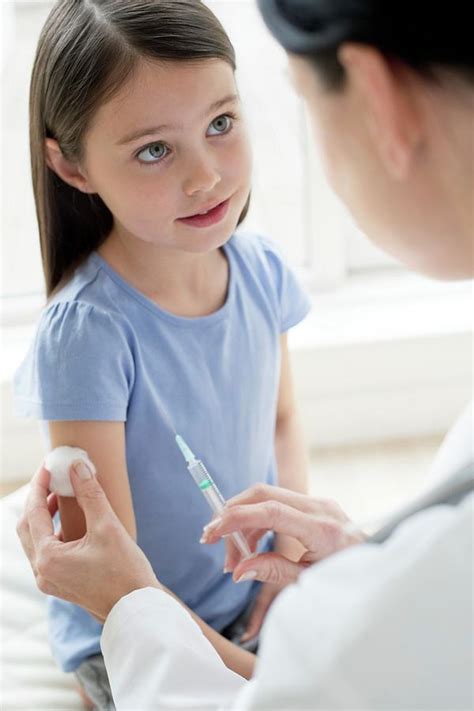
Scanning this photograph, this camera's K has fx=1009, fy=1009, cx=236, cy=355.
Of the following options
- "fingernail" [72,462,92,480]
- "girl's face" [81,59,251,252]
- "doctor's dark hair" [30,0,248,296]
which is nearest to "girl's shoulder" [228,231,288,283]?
"girl's face" [81,59,251,252]

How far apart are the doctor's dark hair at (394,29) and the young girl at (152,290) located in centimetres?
43

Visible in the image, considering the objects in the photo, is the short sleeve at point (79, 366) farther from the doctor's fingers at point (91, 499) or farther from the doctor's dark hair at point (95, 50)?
the doctor's dark hair at point (95, 50)

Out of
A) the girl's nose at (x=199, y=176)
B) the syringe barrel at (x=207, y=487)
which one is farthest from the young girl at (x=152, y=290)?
the syringe barrel at (x=207, y=487)

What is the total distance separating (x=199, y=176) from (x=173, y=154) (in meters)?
0.04

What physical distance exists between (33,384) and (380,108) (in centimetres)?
66

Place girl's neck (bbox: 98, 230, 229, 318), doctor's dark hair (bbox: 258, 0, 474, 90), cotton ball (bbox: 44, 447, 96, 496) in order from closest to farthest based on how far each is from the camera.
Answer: doctor's dark hair (bbox: 258, 0, 474, 90) → cotton ball (bbox: 44, 447, 96, 496) → girl's neck (bbox: 98, 230, 229, 318)

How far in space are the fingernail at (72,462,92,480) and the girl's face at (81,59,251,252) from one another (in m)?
0.28

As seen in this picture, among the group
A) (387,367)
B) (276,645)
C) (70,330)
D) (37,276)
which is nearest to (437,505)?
(276,645)

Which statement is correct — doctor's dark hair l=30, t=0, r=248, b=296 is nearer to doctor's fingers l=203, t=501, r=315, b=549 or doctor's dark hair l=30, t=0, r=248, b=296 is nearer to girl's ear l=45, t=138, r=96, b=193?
girl's ear l=45, t=138, r=96, b=193

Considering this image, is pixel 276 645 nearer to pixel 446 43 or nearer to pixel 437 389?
pixel 446 43

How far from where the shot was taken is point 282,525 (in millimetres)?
1111

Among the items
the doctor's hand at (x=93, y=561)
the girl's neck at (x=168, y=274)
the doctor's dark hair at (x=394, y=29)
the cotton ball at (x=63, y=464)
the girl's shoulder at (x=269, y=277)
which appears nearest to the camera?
the doctor's dark hair at (x=394, y=29)

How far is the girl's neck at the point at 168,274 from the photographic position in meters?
1.29

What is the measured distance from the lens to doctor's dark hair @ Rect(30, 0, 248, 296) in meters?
1.12
